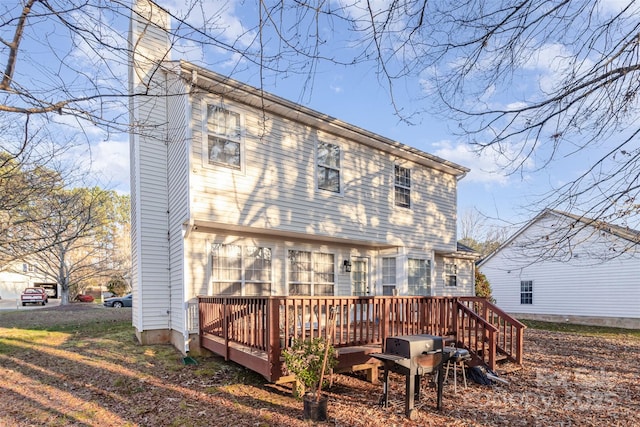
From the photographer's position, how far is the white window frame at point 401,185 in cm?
1148

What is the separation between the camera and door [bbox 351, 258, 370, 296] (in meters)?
11.0

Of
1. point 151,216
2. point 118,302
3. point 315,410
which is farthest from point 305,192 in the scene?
point 118,302

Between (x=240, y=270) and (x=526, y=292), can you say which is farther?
(x=526, y=292)

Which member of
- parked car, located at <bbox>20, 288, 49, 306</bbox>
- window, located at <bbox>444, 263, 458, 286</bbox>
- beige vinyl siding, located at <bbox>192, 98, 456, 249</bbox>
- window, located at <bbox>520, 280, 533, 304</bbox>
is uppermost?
beige vinyl siding, located at <bbox>192, 98, 456, 249</bbox>

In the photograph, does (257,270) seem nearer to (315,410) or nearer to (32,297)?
(315,410)

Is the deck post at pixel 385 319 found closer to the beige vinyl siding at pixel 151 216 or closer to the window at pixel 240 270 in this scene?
the window at pixel 240 270

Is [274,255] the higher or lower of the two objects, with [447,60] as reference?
lower

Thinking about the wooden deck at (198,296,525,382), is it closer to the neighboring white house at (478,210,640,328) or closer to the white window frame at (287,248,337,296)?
the white window frame at (287,248,337,296)

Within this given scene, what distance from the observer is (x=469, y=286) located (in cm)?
1496

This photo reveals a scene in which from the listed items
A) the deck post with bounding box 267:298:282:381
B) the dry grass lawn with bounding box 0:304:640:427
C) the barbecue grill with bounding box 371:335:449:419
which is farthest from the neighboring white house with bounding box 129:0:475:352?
the barbecue grill with bounding box 371:335:449:419

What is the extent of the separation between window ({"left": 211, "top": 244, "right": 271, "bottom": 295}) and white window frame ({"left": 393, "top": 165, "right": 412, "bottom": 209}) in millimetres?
4555

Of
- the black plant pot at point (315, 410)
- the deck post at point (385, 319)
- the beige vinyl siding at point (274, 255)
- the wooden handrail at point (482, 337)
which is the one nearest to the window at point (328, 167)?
Answer: the beige vinyl siding at point (274, 255)

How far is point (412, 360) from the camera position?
16.2 feet

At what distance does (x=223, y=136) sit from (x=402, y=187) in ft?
19.9
